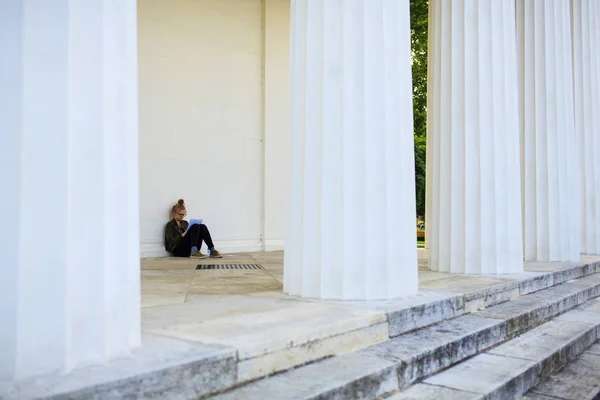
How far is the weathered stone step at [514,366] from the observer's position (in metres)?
3.19

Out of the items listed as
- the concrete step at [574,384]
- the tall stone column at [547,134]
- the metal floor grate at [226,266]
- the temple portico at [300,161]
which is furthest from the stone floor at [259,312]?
the tall stone column at [547,134]

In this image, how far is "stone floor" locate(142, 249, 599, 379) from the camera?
296cm

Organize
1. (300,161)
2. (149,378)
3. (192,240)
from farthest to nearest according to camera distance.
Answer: (192,240), (300,161), (149,378)

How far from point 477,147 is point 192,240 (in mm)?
4877

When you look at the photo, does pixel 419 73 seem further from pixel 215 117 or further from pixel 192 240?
pixel 192 240

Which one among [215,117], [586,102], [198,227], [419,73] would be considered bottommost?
[198,227]

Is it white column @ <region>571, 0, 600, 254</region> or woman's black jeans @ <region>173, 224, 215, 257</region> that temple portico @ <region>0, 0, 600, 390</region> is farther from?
woman's black jeans @ <region>173, 224, 215, 257</region>

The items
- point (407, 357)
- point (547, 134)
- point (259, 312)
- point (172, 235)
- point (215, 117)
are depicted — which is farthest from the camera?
point (215, 117)

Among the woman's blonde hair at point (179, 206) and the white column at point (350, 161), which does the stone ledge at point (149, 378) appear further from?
the woman's blonde hair at point (179, 206)

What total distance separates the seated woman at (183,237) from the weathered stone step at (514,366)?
574 centimetres

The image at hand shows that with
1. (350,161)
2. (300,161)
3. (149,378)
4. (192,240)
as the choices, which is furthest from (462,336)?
(192,240)

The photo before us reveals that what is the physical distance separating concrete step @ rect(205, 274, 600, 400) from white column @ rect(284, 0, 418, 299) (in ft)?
A: 2.03

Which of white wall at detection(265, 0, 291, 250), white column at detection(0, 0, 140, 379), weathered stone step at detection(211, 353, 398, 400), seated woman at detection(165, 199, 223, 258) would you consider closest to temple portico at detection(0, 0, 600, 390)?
white column at detection(0, 0, 140, 379)

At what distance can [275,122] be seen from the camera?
11852 millimetres
